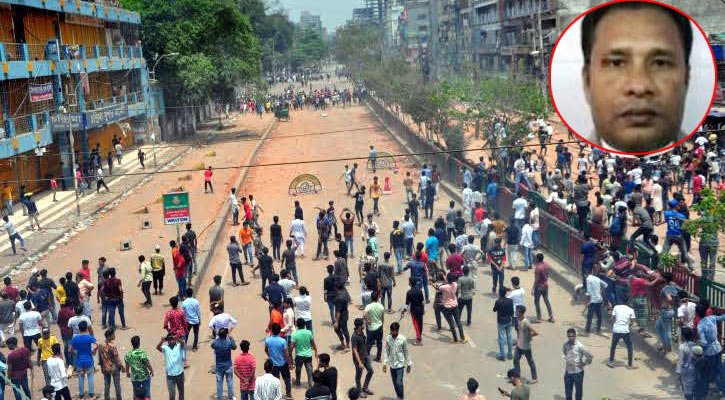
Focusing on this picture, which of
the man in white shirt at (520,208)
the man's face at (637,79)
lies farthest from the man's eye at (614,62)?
the man in white shirt at (520,208)

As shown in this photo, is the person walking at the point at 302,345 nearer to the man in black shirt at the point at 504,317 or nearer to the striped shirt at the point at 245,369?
the striped shirt at the point at 245,369

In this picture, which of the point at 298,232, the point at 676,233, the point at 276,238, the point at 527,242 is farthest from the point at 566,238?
the point at 276,238

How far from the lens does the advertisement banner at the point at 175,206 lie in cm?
1822

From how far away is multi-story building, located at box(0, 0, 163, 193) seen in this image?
3091 centimetres

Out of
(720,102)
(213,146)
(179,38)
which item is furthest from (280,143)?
(720,102)

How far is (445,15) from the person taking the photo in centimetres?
10419

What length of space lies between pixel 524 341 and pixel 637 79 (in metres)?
6.05

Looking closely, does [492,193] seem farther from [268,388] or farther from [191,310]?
[268,388]

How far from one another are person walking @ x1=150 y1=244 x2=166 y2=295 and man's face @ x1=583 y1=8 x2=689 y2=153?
11483mm

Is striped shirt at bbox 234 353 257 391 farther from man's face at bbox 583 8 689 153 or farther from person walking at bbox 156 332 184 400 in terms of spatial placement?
man's face at bbox 583 8 689 153

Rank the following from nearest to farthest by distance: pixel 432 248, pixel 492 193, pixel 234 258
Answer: pixel 432 248 < pixel 234 258 < pixel 492 193

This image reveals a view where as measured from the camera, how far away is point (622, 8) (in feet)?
20.1

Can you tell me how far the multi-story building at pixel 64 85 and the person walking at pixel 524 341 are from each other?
2189 centimetres

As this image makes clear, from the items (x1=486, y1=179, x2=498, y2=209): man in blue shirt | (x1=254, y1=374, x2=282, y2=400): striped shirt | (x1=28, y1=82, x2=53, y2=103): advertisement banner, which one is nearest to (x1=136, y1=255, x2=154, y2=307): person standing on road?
(x1=254, y1=374, x2=282, y2=400): striped shirt
